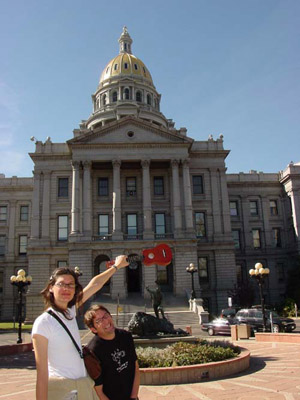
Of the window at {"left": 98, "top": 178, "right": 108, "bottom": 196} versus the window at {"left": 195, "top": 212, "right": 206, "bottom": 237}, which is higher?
the window at {"left": 98, "top": 178, "right": 108, "bottom": 196}

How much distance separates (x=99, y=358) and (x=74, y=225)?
1519 inches

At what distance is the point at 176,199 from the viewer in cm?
4441

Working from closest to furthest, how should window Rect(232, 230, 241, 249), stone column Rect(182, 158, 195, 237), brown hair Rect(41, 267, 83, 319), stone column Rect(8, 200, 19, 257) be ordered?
brown hair Rect(41, 267, 83, 319) < stone column Rect(182, 158, 195, 237) < stone column Rect(8, 200, 19, 257) < window Rect(232, 230, 241, 249)

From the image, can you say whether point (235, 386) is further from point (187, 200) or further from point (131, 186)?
point (131, 186)

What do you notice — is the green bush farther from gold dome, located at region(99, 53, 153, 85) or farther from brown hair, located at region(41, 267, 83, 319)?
gold dome, located at region(99, 53, 153, 85)

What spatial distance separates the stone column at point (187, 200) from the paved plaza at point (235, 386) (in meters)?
27.0

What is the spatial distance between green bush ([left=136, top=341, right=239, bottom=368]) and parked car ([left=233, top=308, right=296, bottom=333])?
14.0 m

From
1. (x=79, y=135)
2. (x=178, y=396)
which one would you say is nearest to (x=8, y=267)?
(x=79, y=135)

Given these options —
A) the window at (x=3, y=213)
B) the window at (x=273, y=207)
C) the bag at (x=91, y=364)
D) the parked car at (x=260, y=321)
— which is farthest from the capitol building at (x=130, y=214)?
the bag at (x=91, y=364)

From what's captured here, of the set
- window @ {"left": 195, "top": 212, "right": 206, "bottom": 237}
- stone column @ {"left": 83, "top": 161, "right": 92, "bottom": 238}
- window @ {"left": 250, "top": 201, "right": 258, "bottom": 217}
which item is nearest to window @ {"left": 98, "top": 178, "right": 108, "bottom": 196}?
stone column @ {"left": 83, "top": 161, "right": 92, "bottom": 238}

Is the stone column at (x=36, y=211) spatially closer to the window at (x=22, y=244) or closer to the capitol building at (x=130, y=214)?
the capitol building at (x=130, y=214)

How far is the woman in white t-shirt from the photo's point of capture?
3.88 metres

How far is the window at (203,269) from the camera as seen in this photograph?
4634 centimetres

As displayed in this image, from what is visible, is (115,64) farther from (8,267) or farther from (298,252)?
(298,252)
